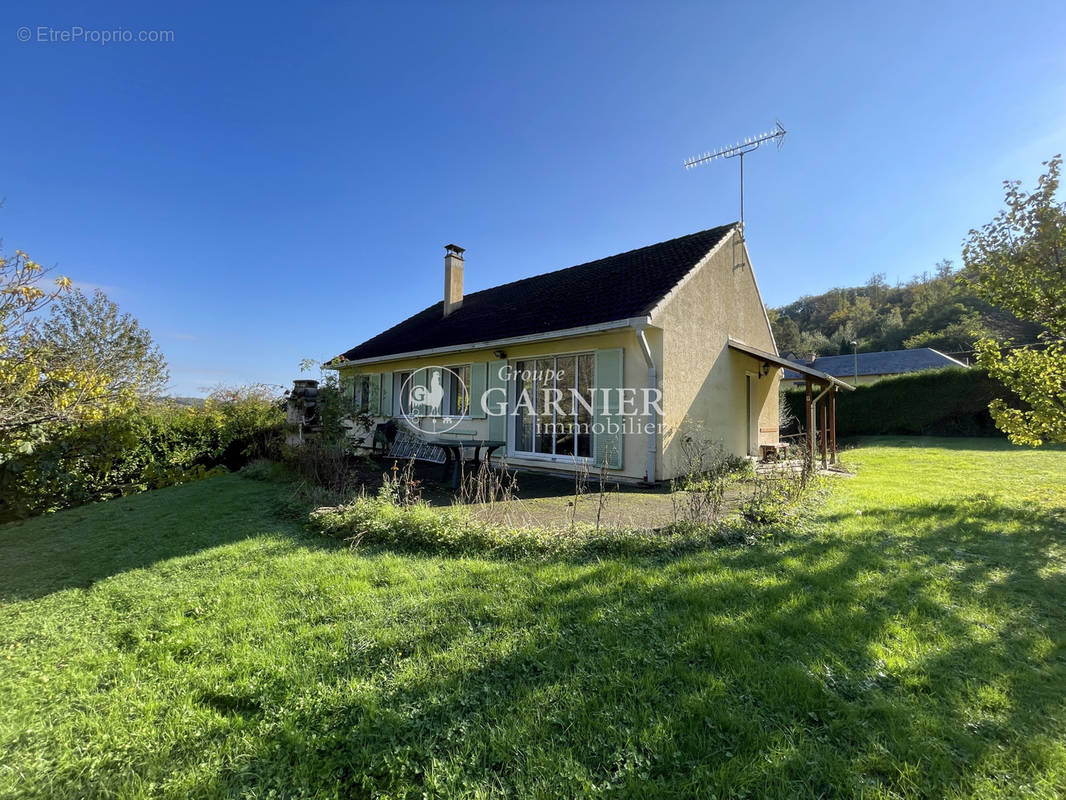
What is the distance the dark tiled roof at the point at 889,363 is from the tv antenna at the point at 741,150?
103ft

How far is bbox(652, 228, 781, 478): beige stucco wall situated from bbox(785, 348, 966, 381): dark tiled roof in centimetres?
2996

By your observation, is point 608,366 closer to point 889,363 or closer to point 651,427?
point 651,427

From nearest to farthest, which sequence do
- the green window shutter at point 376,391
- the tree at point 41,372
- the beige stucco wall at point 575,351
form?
the tree at point 41,372
the beige stucco wall at point 575,351
the green window shutter at point 376,391

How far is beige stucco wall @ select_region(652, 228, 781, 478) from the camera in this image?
8.46 meters

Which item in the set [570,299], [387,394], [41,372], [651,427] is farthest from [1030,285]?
[41,372]

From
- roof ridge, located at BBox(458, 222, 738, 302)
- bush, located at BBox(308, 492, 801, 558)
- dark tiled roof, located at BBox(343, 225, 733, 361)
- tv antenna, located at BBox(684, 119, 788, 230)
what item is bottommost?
bush, located at BBox(308, 492, 801, 558)

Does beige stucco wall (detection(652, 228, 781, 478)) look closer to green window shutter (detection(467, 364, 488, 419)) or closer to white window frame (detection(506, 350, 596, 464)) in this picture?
white window frame (detection(506, 350, 596, 464))

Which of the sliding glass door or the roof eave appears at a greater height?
the roof eave

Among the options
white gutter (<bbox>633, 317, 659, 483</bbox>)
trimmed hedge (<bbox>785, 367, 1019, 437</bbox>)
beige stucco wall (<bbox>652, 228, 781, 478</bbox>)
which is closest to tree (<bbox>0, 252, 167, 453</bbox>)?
white gutter (<bbox>633, 317, 659, 483</bbox>)

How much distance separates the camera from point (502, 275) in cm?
1606

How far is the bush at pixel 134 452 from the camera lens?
292 inches

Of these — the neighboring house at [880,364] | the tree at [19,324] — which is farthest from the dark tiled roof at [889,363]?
the tree at [19,324]

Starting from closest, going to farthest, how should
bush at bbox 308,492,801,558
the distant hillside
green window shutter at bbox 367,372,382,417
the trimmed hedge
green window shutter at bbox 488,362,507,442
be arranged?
bush at bbox 308,492,801,558 → green window shutter at bbox 488,362,507,442 → green window shutter at bbox 367,372,382,417 → the trimmed hedge → the distant hillside

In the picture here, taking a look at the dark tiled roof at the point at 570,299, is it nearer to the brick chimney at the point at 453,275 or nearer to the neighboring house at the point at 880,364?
the brick chimney at the point at 453,275
